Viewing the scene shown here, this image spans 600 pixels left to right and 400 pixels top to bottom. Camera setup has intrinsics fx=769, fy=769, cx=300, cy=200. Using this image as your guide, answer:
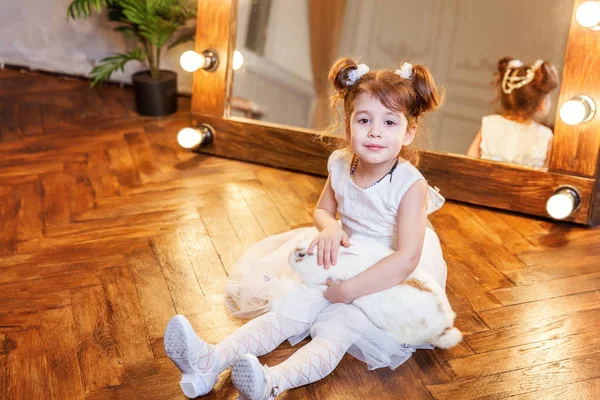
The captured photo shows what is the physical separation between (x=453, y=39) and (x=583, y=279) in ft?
2.37

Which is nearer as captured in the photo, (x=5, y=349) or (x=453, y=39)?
(x=5, y=349)

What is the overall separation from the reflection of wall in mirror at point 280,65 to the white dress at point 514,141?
0.53 m

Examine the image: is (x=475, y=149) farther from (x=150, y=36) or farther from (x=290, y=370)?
(x=150, y=36)

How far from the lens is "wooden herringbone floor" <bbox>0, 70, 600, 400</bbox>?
1481mm

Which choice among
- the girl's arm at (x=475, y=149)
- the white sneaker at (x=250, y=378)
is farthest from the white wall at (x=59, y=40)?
the white sneaker at (x=250, y=378)

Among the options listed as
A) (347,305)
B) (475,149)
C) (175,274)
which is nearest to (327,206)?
(347,305)

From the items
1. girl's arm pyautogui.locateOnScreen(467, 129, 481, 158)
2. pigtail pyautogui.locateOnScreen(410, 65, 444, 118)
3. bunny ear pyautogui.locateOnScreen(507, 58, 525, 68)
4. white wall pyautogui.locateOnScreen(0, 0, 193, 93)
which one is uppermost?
bunny ear pyautogui.locateOnScreen(507, 58, 525, 68)

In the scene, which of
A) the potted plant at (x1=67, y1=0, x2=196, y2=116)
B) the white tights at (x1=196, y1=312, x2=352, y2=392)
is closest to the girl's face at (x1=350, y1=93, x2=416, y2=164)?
the white tights at (x1=196, y1=312, x2=352, y2=392)

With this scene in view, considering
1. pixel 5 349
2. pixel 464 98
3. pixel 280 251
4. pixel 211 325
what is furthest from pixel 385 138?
pixel 5 349

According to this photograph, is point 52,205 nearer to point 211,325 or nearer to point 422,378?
point 211,325

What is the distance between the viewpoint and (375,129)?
149 centimetres

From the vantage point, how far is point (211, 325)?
1644mm

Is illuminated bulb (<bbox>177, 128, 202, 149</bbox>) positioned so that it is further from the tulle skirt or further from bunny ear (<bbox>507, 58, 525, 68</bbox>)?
bunny ear (<bbox>507, 58, 525, 68</bbox>)

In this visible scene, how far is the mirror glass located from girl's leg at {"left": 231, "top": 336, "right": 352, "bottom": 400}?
67 cm
